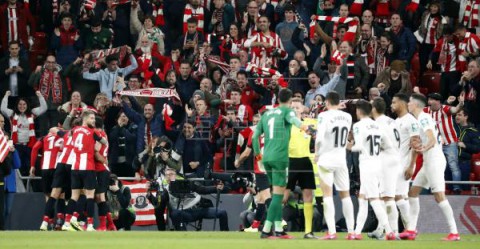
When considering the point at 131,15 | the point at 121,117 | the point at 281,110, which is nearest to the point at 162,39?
the point at 131,15

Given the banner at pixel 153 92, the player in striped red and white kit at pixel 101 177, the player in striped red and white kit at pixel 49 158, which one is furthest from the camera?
the banner at pixel 153 92

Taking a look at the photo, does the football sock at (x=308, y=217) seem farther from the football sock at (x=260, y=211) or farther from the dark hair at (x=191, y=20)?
the dark hair at (x=191, y=20)

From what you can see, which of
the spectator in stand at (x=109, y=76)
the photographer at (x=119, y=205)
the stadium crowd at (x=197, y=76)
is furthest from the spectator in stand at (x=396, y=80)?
the photographer at (x=119, y=205)

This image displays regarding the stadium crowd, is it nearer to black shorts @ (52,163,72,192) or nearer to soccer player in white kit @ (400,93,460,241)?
black shorts @ (52,163,72,192)

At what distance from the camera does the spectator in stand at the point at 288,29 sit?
32594 millimetres

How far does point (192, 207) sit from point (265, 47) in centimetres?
499

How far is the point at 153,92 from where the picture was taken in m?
31.0

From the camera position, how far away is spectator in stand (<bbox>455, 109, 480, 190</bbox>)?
96.5 feet

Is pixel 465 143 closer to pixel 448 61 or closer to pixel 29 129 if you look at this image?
pixel 448 61

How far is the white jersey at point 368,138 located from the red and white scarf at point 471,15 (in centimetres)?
1189

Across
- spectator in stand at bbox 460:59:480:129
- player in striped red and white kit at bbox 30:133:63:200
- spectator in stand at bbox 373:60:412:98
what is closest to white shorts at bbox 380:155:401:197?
spectator in stand at bbox 373:60:412:98

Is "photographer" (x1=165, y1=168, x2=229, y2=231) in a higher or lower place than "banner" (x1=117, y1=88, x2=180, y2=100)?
lower

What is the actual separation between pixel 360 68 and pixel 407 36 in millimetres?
1798

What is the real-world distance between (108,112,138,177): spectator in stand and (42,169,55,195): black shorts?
239cm
